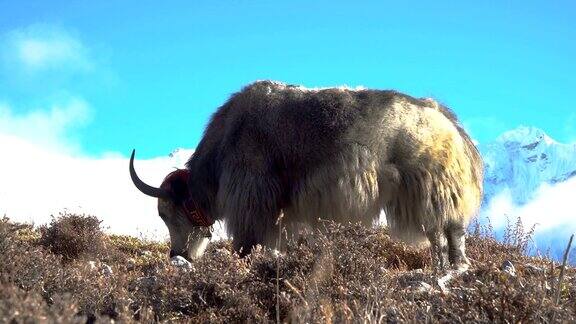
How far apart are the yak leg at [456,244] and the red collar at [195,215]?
279 cm

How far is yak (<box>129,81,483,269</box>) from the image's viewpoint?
6.95 meters

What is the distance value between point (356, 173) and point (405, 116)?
0.88m

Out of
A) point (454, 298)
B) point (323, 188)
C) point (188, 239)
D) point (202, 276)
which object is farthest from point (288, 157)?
point (454, 298)

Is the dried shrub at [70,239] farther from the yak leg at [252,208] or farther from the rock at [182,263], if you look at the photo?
the yak leg at [252,208]

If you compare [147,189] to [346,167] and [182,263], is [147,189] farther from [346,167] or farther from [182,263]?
[346,167]

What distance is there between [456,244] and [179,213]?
3.31 meters

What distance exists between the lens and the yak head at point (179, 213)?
26.8 feet

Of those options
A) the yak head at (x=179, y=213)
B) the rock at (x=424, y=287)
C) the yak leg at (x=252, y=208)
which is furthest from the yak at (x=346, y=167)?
Result: the rock at (x=424, y=287)

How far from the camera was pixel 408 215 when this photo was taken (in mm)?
7066

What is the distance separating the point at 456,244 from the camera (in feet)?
24.0

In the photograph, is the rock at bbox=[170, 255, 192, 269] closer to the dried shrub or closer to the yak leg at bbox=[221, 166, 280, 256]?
the yak leg at bbox=[221, 166, 280, 256]

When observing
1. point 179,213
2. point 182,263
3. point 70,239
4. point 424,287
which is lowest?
point 424,287

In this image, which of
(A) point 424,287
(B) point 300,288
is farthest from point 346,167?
(B) point 300,288

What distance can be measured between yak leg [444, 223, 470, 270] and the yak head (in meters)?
2.81
